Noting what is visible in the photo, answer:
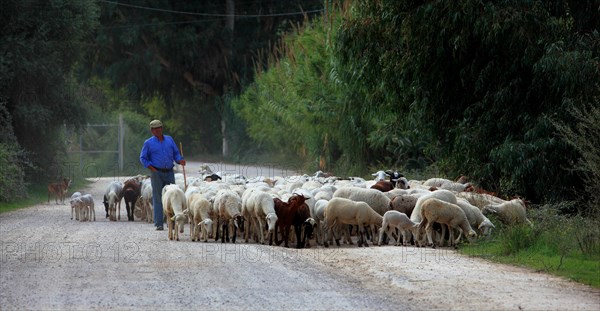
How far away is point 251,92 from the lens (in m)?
48.6

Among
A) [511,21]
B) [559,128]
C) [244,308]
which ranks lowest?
[244,308]

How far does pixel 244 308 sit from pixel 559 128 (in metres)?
8.45

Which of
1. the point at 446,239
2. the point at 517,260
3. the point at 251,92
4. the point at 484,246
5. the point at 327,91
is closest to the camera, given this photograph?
the point at 517,260

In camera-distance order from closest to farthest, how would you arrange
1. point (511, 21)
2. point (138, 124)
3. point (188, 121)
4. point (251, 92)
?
1. point (511, 21)
2. point (251, 92)
3. point (138, 124)
4. point (188, 121)

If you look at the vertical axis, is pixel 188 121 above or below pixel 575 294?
above

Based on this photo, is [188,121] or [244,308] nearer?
[244,308]

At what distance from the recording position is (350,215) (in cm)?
1661

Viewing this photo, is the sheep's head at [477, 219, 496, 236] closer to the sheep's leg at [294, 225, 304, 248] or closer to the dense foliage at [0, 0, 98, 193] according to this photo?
the sheep's leg at [294, 225, 304, 248]

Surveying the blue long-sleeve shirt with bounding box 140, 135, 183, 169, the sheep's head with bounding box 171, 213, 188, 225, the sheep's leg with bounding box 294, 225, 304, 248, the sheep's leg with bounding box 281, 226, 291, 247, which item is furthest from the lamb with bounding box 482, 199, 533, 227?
the blue long-sleeve shirt with bounding box 140, 135, 183, 169

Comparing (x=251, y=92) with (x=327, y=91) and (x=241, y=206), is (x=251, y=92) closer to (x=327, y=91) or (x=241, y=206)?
(x=327, y=91)

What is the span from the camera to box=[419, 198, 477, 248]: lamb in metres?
15.7

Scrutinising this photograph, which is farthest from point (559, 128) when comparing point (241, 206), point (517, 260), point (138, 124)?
point (138, 124)

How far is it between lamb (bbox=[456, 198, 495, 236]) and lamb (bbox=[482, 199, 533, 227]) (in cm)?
48

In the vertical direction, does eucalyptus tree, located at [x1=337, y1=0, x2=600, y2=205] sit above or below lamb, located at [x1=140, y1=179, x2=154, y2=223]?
above
